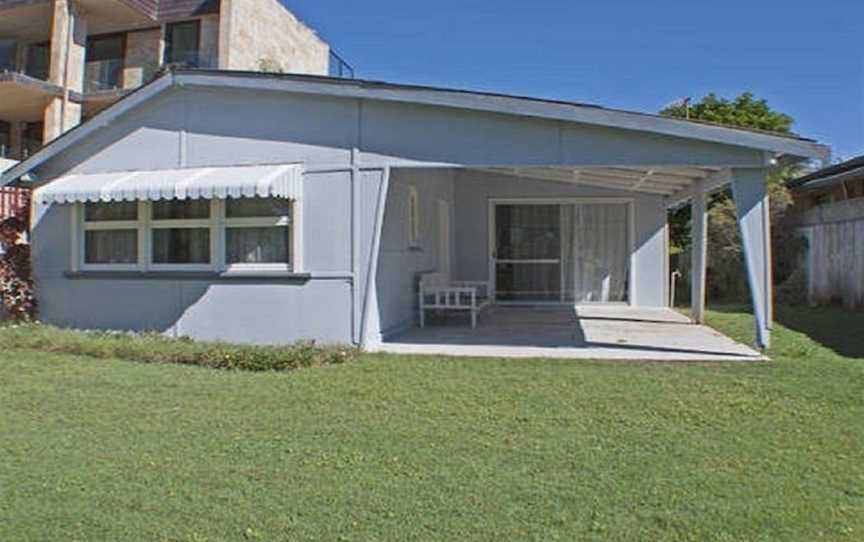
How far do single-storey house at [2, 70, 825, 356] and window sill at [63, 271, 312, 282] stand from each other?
0.04 m

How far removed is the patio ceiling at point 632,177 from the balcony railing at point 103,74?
26712mm

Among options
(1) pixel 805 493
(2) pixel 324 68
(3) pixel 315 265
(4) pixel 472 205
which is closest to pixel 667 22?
(4) pixel 472 205

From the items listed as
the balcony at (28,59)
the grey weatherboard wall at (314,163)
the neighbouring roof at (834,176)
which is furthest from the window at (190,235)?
the balcony at (28,59)

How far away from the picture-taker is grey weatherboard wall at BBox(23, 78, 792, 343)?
12.8m

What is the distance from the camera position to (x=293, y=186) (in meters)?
13.6

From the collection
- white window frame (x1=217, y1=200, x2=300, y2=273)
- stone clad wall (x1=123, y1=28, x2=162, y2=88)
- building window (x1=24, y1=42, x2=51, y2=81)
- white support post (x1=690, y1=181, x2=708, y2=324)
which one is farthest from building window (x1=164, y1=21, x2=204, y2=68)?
white support post (x1=690, y1=181, x2=708, y2=324)

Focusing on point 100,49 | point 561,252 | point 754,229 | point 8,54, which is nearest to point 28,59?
point 8,54

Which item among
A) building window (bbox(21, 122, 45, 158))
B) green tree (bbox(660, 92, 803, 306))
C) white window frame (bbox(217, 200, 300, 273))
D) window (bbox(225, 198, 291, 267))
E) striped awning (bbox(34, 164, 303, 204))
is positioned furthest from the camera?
building window (bbox(21, 122, 45, 158))

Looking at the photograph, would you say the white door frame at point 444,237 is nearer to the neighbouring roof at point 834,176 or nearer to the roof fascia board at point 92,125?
the roof fascia board at point 92,125

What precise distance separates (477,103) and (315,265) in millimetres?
4550

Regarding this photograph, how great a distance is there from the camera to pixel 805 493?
5.96 meters

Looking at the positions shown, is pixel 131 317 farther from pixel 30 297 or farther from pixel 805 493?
pixel 805 493

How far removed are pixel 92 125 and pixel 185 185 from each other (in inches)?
157

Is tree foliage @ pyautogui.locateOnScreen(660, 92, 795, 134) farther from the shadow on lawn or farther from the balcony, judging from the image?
the balcony
